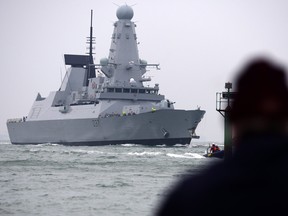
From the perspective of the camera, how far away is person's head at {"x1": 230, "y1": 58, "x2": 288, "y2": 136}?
112 inches

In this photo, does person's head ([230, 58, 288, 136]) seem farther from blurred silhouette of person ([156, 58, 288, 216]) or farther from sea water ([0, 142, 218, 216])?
sea water ([0, 142, 218, 216])

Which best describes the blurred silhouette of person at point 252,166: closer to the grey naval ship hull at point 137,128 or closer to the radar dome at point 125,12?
the grey naval ship hull at point 137,128

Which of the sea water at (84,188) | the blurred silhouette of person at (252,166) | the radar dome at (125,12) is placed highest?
the radar dome at (125,12)

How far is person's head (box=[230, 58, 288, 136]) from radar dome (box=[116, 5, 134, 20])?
80.9m

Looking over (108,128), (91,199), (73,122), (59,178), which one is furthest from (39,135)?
(91,199)

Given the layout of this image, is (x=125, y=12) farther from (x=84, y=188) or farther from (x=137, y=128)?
(x=84, y=188)

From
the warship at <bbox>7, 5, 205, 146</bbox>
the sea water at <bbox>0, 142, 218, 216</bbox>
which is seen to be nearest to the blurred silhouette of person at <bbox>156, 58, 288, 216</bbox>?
the sea water at <bbox>0, 142, 218, 216</bbox>

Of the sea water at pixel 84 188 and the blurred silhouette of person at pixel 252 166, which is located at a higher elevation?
the blurred silhouette of person at pixel 252 166

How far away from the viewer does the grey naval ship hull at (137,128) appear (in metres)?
70.6

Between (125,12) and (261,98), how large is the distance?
81228 millimetres

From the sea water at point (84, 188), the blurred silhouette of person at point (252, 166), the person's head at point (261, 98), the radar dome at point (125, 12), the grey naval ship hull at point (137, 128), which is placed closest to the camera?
the blurred silhouette of person at point (252, 166)

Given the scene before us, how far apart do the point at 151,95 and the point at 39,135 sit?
56.7 feet

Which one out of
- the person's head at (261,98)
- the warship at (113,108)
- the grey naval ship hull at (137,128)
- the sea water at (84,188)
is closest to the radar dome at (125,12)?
the warship at (113,108)

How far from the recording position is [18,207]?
1889cm
